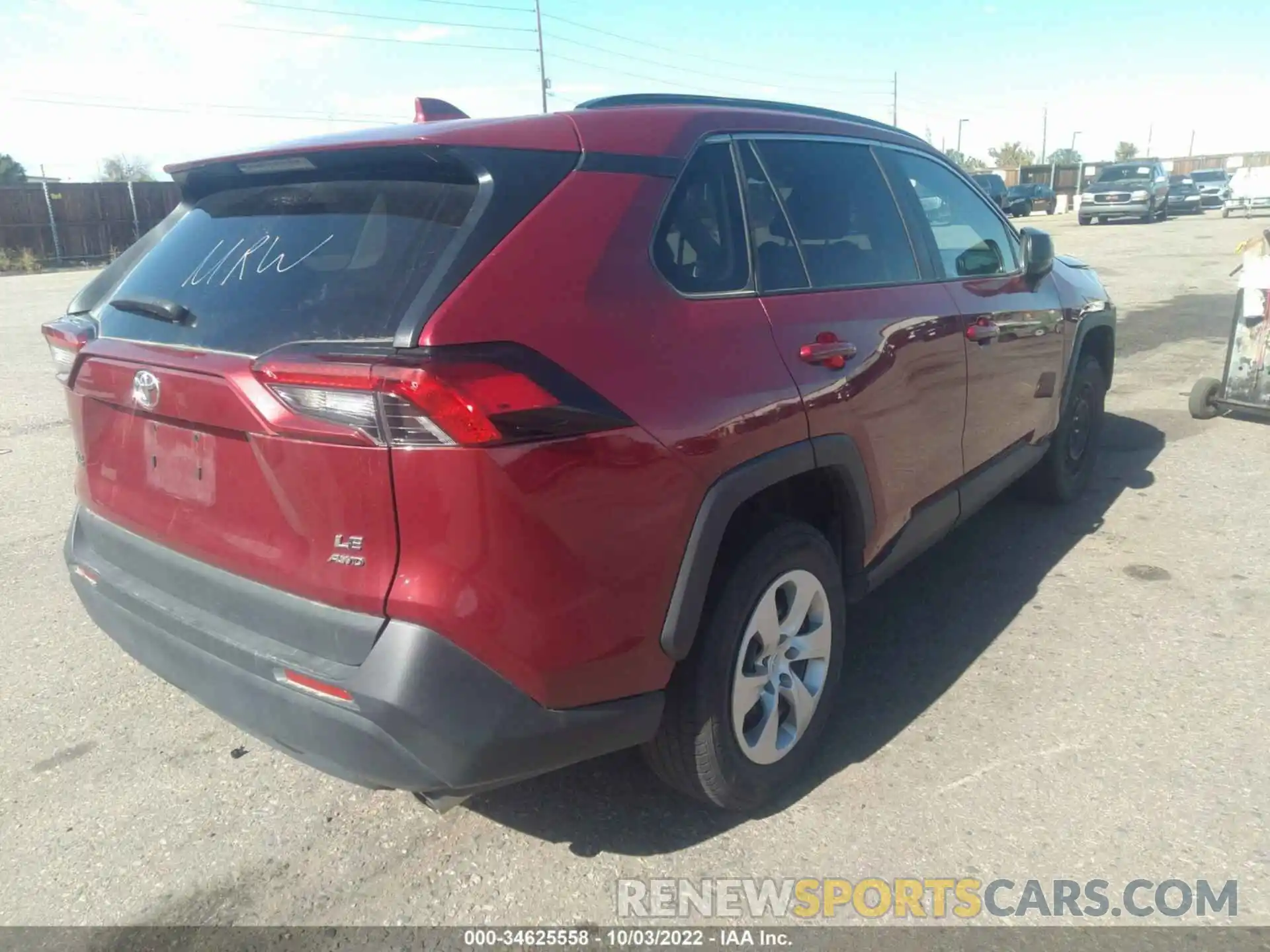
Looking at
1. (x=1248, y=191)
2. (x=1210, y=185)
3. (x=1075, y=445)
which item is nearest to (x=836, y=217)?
(x=1075, y=445)

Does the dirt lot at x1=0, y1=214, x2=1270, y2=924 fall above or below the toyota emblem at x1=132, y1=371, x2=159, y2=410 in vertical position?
below

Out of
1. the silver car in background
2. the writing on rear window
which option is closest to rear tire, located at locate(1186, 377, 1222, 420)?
the writing on rear window

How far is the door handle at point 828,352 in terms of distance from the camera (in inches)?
108

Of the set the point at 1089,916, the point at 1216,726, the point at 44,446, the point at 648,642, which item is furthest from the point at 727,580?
the point at 44,446

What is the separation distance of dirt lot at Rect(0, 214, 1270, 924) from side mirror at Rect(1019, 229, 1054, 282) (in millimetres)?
1369

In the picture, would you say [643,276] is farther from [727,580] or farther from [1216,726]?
[1216,726]

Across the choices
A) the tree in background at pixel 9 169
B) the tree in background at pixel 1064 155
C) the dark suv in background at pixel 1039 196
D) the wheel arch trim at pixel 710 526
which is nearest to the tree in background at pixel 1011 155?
the tree in background at pixel 1064 155

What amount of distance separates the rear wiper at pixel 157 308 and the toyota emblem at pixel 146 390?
155 mm

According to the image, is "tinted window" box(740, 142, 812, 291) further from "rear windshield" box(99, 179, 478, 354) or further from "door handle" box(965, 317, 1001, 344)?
"door handle" box(965, 317, 1001, 344)

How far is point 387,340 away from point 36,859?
190 centimetres

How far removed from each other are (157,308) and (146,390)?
24 centimetres

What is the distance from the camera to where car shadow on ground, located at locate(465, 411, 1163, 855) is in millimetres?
2777

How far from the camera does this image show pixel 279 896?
8.21 ft

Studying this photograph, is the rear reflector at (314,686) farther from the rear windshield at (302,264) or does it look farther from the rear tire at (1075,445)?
the rear tire at (1075,445)
